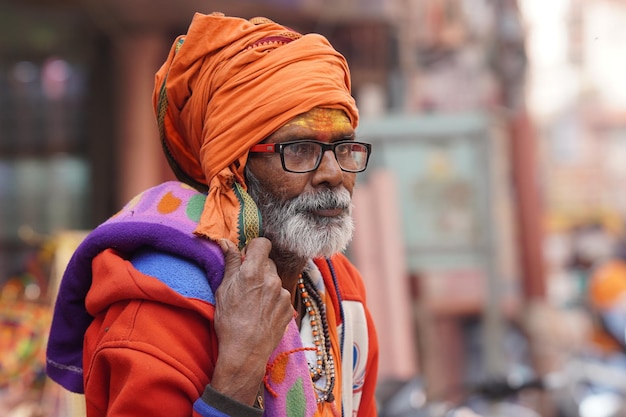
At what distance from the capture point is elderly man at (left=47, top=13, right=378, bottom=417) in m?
1.75

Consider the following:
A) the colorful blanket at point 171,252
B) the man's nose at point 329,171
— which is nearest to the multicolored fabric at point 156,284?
the colorful blanket at point 171,252

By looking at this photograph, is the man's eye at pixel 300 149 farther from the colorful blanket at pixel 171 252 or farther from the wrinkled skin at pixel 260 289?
the colorful blanket at pixel 171 252

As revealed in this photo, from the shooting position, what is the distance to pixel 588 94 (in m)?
33.5

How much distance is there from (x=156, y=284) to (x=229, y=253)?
0.18m

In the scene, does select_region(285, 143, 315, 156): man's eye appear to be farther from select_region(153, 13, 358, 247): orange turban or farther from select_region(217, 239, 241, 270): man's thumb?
select_region(217, 239, 241, 270): man's thumb

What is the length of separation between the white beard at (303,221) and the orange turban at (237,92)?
0.07 metres

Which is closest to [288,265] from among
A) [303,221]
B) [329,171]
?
[303,221]

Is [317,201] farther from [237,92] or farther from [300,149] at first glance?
[237,92]

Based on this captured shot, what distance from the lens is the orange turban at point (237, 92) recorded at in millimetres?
1945

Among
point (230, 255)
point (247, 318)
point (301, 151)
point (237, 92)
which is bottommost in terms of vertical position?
point (247, 318)

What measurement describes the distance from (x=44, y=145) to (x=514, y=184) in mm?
5772

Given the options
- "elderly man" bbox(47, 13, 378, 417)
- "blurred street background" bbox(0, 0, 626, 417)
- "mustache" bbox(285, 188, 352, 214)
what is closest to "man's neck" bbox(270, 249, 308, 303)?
"elderly man" bbox(47, 13, 378, 417)

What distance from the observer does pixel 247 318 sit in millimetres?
1791

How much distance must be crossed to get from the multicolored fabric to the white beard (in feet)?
0.51
